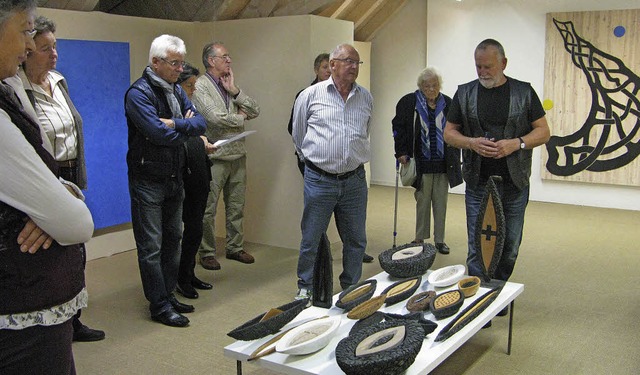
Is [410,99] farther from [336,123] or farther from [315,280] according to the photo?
[315,280]

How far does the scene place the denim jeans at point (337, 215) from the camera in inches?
152

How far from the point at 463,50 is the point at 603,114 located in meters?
1.83

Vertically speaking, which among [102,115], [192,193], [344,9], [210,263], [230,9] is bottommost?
[210,263]

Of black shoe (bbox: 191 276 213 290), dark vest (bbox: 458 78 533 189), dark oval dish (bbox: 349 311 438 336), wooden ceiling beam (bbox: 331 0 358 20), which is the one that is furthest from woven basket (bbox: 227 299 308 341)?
wooden ceiling beam (bbox: 331 0 358 20)

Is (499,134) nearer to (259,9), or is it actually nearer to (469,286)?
(469,286)

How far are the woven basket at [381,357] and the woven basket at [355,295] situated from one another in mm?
434

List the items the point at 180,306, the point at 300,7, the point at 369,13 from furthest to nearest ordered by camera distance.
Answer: the point at 369,13 < the point at 300,7 < the point at 180,306

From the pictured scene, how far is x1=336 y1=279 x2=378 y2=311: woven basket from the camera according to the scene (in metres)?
2.84

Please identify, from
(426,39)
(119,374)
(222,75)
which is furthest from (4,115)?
(426,39)

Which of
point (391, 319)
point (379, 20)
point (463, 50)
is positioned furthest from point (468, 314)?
point (379, 20)

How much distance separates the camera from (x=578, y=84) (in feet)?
24.1

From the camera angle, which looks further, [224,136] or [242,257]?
[242,257]

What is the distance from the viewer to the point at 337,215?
406 cm

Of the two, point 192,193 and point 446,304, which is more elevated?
point 192,193
